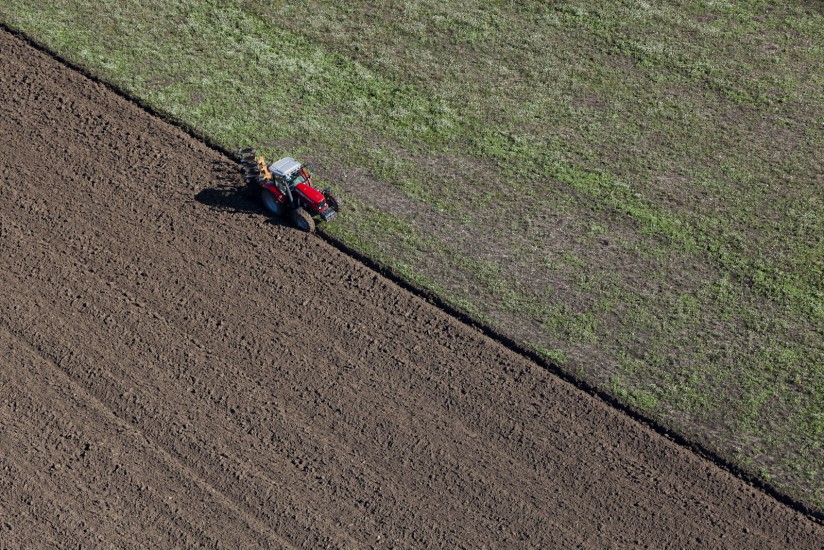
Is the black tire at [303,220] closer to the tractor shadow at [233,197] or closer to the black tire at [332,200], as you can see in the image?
the tractor shadow at [233,197]

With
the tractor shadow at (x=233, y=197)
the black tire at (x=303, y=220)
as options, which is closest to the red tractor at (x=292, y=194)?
the black tire at (x=303, y=220)

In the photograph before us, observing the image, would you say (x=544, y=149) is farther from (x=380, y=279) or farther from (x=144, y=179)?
(x=144, y=179)

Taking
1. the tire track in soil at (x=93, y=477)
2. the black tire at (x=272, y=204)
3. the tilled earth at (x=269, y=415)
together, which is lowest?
the tire track in soil at (x=93, y=477)

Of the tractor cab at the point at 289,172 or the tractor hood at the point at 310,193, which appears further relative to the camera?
the tractor hood at the point at 310,193

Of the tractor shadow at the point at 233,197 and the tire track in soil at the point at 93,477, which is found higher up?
the tractor shadow at the point at 233,197

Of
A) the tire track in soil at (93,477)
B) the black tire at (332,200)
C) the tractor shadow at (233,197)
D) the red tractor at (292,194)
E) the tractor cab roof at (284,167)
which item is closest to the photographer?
the tire track in soil at (93,477)

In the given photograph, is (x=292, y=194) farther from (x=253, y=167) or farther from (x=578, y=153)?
(x=578, y=153)

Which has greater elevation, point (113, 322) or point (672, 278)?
point (672, 278)

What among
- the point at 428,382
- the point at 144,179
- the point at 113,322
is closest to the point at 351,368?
the point at 428,382
